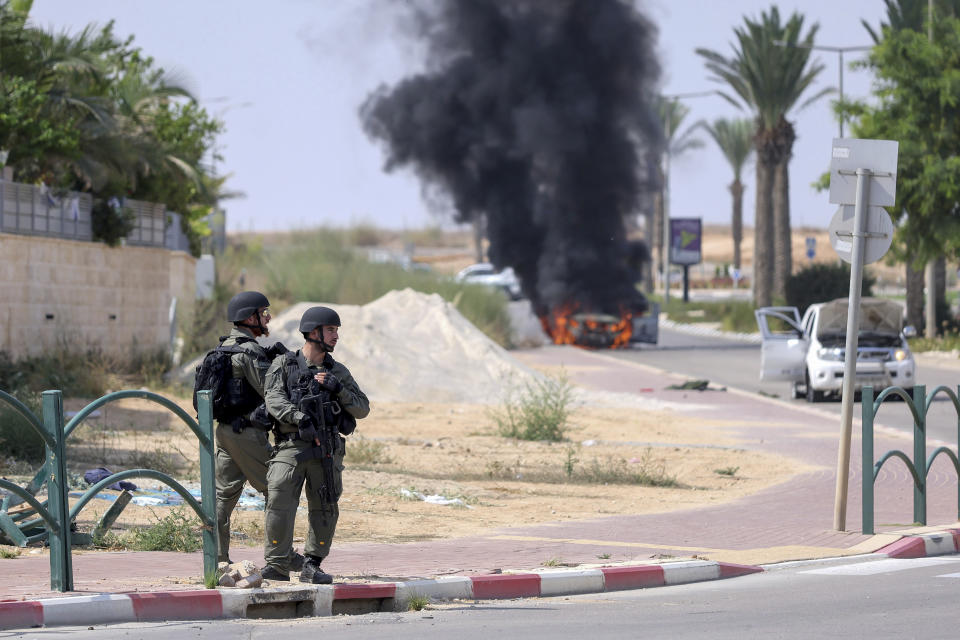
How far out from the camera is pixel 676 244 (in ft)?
221

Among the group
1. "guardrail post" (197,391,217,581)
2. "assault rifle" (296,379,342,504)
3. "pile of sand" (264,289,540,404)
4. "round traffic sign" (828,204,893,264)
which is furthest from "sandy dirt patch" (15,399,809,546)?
"pile of sand" (264,289,540,404)

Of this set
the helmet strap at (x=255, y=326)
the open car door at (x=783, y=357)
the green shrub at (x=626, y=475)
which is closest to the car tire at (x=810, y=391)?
the open car door at (x=783, y=357)

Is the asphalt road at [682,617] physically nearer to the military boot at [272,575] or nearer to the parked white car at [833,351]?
the military boot at [272,575]

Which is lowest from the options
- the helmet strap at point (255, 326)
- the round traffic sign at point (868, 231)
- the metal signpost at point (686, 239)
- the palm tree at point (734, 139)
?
the helmet strap at point (255, 326)

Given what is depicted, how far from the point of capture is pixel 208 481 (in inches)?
277

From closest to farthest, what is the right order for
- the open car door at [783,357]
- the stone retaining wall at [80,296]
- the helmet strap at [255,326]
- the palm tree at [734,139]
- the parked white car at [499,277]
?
the helmet strap at [255,326] < the stone retaining wall at [80,296] < the open car door at [783,357] < the parked white car at [499,277] < the palm tree at [734,139]

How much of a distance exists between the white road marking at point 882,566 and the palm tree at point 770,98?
39.7m

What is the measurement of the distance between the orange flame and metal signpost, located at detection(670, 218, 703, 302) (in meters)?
21.9

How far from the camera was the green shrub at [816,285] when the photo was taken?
155 feet

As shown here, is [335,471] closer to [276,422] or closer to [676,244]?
[276,422]

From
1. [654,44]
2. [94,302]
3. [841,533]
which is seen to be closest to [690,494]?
[841,533]

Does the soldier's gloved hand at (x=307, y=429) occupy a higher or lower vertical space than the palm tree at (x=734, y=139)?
lower

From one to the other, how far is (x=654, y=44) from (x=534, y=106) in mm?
4987

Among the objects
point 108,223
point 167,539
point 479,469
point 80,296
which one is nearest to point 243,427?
point 167,539
